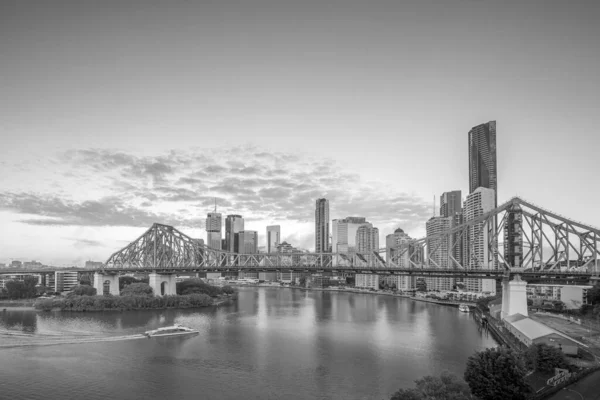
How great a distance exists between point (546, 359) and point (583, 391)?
7.96 ft

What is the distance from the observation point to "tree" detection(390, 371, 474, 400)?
11.9 meters

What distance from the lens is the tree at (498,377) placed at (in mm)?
13039

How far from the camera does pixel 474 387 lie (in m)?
13.5

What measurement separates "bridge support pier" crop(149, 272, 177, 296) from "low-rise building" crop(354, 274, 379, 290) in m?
43.4

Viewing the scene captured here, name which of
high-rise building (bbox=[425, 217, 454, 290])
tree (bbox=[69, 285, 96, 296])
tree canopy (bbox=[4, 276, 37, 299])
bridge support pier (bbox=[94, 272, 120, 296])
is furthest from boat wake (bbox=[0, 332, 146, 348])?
high-rise building (bbox=[425, 217, 454, 290])

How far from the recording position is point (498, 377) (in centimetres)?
1325

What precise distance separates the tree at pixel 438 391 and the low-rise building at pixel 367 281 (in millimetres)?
70142

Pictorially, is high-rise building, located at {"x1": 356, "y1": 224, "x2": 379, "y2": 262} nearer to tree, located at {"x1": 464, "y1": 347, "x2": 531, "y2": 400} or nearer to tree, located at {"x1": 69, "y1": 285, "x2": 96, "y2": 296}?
tree, located at {"x1": 69, "y1": 285, "x2": 96, "y2": 296}

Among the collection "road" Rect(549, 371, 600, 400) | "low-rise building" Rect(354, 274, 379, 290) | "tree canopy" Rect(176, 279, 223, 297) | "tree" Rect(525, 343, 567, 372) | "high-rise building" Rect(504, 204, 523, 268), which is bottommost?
"low-rise building" Rect(354, 274, 379, 290)

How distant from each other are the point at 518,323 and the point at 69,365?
21500mm

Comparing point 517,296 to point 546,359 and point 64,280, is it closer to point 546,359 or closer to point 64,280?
point 546,359

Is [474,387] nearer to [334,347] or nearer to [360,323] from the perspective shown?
[334,347]

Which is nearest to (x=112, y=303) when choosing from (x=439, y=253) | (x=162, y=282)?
(x=162, y=282)

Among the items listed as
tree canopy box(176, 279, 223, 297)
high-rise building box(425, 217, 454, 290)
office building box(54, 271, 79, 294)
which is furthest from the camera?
high-rise building box(425, 217, 454, 290)
